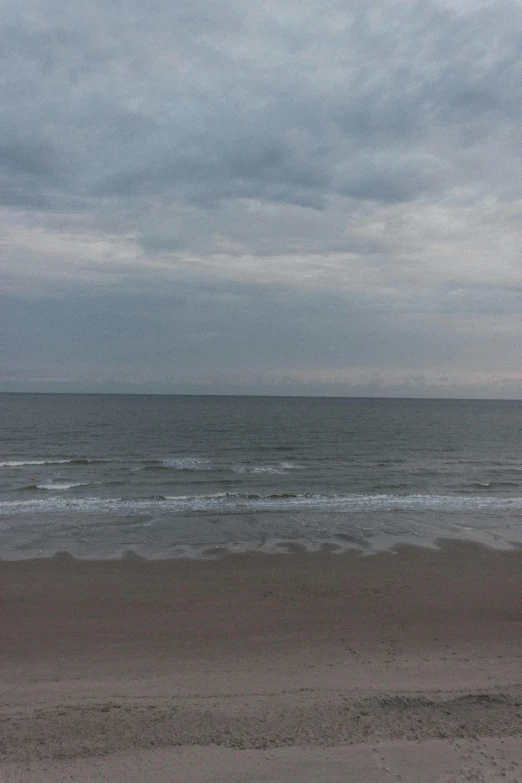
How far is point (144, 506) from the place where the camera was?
23703 millimetres

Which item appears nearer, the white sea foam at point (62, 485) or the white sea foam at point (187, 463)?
the white sea foam at point (62, 485)

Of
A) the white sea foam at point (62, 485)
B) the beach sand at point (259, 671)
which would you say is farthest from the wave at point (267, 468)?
the beach sand at point (259, 671)

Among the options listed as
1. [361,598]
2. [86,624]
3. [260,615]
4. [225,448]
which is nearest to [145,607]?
[86,624]

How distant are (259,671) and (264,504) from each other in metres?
15.3

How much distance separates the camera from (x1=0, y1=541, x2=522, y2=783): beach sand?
650 centimetres

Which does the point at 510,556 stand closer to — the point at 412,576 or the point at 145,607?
the point at 412,576

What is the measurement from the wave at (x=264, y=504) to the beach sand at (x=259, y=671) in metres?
7.39

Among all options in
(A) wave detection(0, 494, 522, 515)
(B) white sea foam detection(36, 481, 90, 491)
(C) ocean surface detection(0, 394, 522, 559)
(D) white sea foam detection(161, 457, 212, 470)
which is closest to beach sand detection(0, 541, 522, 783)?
(C) ocean surface detection(0, 394, 522, 559)

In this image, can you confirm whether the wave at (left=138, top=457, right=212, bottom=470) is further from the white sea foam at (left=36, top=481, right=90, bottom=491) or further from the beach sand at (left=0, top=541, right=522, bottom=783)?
the beach sand at (left=0, top=541, right=522, bottom=783)

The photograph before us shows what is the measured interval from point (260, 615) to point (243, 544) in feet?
19.5

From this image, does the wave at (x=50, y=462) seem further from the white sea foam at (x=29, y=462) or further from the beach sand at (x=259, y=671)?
the beach sand at (x=259, y=671)

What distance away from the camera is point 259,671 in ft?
30.0

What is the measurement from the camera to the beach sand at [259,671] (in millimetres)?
6504

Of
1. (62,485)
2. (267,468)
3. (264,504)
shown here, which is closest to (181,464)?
(267,468)
